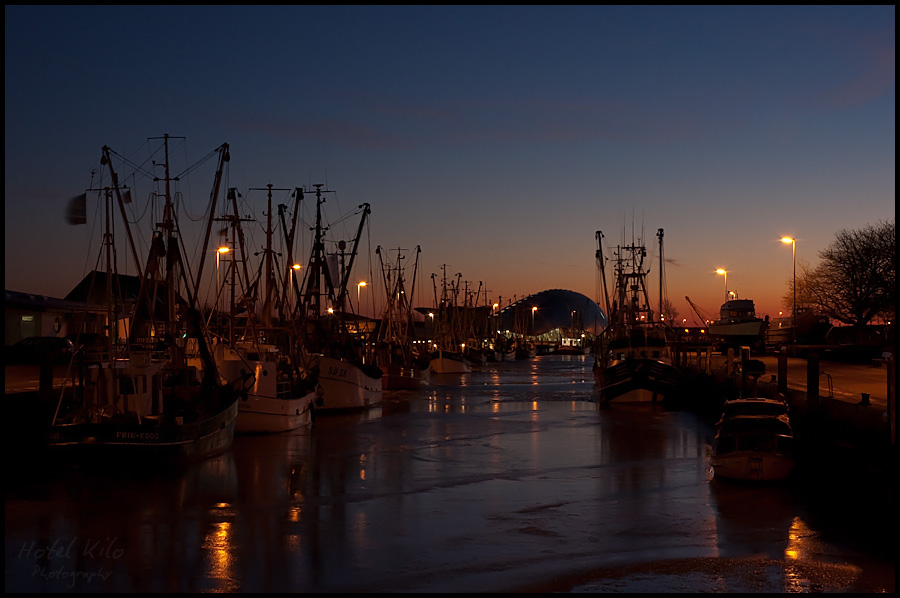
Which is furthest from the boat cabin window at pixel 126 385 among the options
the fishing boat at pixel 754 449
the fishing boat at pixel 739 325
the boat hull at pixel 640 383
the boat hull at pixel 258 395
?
the fishing boat at pixel 739 325

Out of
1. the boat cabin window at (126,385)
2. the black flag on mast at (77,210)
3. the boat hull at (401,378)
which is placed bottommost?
the boat hull at (401,378)

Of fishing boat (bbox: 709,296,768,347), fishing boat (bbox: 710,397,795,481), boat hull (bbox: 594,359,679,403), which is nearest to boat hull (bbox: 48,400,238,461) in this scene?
fishing boat (bbox: 710,397,795,481)

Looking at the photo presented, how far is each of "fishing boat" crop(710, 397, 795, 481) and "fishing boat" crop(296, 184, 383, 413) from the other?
26.3 meters

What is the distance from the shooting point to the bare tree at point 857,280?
251 feet

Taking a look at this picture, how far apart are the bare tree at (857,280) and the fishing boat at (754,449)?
50240mm

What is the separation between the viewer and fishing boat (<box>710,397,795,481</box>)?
93.2 ft

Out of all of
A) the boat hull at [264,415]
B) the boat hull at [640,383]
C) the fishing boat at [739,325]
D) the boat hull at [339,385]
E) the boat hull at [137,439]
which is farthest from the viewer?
the fishing boat at [739,325]

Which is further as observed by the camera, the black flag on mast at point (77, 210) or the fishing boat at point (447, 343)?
the fishing boat at point (447, 343)

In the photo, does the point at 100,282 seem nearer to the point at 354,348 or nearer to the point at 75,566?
the point at 354,348

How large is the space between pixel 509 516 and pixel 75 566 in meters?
10.4

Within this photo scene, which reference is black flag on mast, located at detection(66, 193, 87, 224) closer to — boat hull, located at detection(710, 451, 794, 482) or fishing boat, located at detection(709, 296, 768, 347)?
boat hull, located at detection(710, 451, 794, 482)

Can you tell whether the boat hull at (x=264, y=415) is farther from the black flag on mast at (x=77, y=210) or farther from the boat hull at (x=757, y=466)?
the boat hull at (x=757, y=466)

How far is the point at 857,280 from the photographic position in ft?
260

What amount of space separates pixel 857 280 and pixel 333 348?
45.2 m
